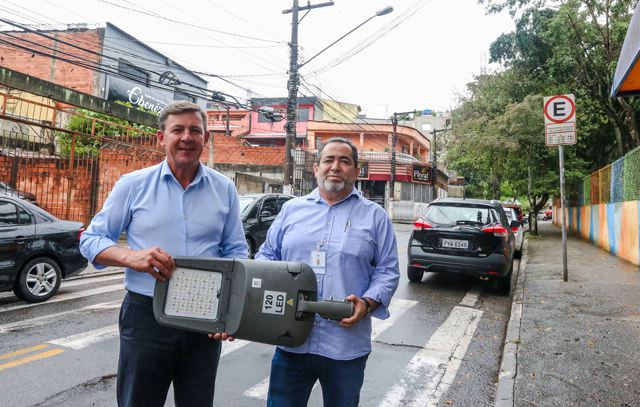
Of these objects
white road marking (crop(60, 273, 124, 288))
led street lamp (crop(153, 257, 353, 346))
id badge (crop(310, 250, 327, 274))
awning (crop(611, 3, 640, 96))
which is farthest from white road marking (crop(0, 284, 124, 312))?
awning (crop(611, 3, 640, 96))

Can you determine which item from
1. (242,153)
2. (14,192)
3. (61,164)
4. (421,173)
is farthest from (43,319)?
(421,173)

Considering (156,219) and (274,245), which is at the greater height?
(156,219)

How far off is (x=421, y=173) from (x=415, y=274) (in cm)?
3162

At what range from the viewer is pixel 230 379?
12.8 feet

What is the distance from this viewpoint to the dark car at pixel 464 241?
756 cm

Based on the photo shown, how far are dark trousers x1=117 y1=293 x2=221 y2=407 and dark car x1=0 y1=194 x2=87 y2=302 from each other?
5254 millimetres

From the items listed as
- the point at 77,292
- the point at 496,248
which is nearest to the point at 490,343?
the point at 496,248

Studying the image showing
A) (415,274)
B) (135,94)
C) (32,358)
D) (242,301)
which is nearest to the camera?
(242,301)

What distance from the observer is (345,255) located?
85.4 inches

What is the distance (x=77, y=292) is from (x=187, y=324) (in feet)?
20.9

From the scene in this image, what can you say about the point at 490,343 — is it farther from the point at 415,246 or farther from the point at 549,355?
the point at 415,246

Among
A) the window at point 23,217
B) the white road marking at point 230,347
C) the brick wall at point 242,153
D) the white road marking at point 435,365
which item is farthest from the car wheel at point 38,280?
the brick wall at point 242,153

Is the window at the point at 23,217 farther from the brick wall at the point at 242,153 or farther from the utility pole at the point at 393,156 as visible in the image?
the utility pole at the point at 393,156

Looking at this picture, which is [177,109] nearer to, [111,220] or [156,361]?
[111,220]
